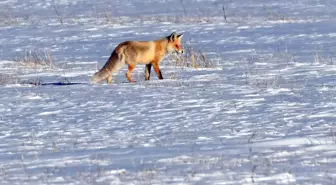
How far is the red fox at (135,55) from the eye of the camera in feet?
40.8

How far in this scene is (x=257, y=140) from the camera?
7.25m

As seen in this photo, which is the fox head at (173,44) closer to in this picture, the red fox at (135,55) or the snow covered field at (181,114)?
the red fox at (135,55)

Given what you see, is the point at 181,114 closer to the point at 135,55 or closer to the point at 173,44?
the point at 135,55

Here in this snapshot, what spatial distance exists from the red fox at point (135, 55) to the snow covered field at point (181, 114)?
296mm

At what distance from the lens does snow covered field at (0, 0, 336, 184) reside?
6090mm

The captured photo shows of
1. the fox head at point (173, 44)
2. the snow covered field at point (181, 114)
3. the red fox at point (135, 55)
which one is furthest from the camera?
the fox head at point (173, 44)

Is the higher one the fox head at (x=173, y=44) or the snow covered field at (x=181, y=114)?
the fox head at (x=173, y=44)

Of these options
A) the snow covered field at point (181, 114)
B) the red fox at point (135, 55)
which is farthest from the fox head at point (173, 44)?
the snow covered field at point (181, 114)

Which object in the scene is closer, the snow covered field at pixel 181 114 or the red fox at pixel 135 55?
the snow covered field at pixel 181 114

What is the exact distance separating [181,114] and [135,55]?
3.65 m

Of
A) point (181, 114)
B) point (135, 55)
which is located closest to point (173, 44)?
point (135, 55)

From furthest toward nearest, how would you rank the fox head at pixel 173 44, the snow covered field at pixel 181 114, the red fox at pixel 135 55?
the fox head at pixel 173 44, the red fox at pixel 135 55, the snow covered field at pixel 181 114

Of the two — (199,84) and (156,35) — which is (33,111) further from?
(156,35)

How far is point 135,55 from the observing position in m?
12.7
